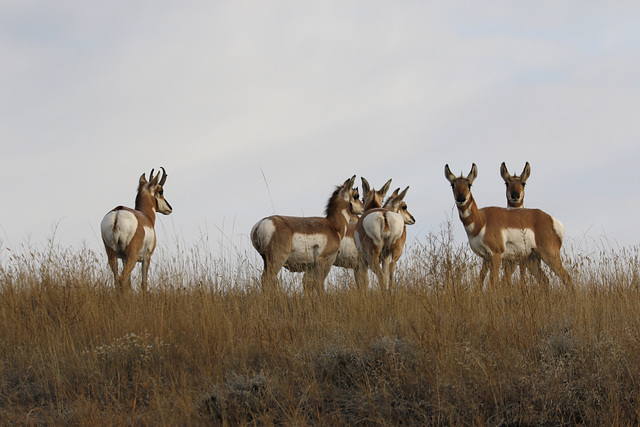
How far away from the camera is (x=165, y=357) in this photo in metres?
6.16

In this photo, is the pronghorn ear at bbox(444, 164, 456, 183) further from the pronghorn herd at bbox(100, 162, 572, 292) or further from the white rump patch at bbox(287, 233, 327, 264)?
the white rump patch at bbox(287, 233, 327, 264)

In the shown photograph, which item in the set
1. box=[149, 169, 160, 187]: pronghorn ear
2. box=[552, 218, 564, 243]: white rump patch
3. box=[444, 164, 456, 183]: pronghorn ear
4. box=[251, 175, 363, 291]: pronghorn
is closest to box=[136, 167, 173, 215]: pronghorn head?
box=[149, 169, 160, 187]: pronghorn ear

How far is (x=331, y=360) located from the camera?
5656 millimetres

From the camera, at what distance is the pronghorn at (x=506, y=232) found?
11102 millimetres

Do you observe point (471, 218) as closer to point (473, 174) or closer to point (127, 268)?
point (473, 174)

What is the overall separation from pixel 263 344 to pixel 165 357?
899 millimetres

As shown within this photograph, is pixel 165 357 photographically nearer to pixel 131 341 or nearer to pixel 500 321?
pixel 131 341

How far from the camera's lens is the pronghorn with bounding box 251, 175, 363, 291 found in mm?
10922

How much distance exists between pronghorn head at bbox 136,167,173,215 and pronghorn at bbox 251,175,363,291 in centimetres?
248

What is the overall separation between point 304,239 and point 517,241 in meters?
3.54

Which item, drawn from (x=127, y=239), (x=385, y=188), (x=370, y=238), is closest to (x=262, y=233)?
(x=370, y=238)

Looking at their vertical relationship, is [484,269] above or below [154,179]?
below

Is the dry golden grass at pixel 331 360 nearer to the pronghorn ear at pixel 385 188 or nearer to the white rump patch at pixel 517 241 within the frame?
the white rump patch at pixel 517 241

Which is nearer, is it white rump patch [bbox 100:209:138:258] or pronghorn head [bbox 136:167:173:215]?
white rump patch [bbox 100:209:138:258]
